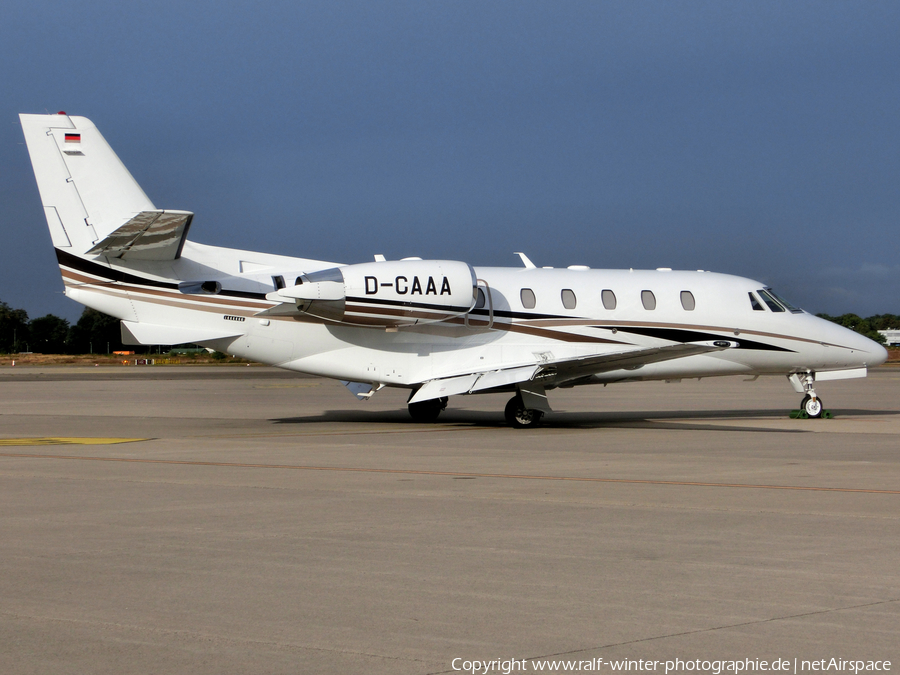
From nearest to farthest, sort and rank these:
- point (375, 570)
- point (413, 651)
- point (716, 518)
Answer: point (413, 651) < point (375, 570) < point (716, 518)

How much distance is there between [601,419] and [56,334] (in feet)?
382

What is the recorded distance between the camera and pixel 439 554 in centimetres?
784

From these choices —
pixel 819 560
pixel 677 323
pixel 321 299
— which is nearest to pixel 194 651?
pixel 819 560

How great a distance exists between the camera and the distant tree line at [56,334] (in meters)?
121

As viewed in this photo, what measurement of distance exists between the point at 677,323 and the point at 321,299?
29.4ft

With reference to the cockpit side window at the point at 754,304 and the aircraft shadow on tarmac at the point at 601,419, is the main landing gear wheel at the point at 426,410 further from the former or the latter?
the cockpit side window at the point at 754,304

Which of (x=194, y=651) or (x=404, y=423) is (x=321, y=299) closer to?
(x=404, y=423)

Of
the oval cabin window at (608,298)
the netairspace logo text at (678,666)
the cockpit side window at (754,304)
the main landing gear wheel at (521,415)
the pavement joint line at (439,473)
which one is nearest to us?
the netairspace logo text at (678,666)

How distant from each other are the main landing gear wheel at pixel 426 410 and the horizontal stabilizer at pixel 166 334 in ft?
16.7

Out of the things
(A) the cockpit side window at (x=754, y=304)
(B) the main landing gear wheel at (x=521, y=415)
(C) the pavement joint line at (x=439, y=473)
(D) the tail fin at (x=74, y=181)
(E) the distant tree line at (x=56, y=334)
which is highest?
(E) the distant tree line at (x=56, y=334)

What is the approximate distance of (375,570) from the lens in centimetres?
724

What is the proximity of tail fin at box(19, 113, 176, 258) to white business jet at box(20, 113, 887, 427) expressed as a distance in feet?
0.07

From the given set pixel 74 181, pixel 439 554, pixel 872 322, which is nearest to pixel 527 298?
pixel 74 181

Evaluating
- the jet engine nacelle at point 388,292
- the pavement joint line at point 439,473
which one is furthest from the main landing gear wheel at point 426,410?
the pavement joint line at point 439,473
